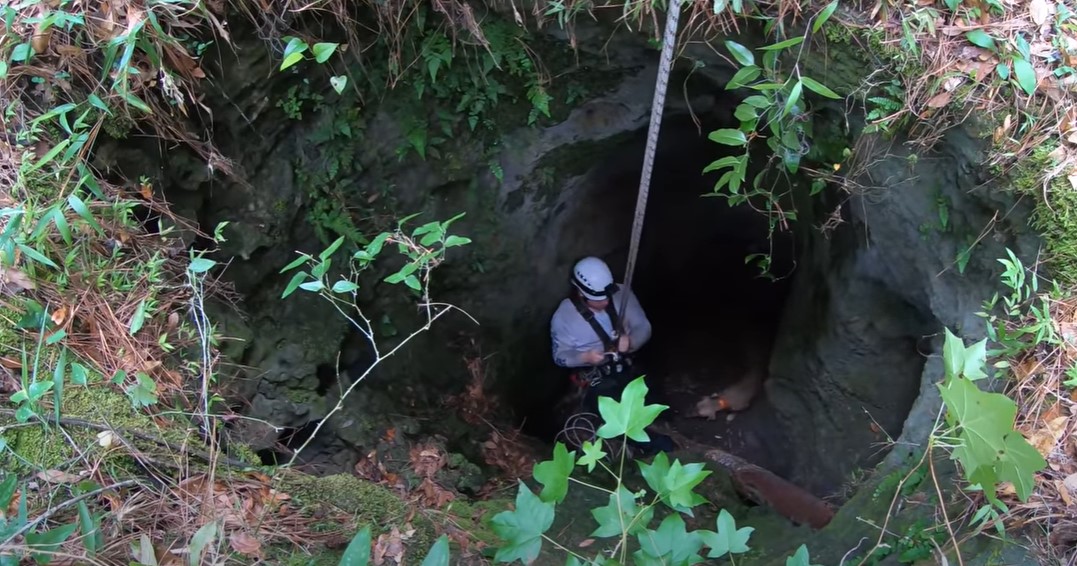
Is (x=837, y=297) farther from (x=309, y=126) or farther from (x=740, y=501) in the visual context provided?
(x=309, y=126)

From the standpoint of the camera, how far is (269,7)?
2.77 m

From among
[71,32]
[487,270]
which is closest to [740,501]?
[487,270]

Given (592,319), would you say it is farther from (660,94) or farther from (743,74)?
(743,74)

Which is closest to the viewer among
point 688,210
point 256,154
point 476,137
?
point 256,154

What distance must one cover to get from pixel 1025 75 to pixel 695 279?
3830 mm

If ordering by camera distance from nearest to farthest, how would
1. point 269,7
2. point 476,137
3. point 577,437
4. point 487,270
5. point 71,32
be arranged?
1. point 71,32
2. point 269,7
3. point 476,137
4. point 487,270
5. point 577,437

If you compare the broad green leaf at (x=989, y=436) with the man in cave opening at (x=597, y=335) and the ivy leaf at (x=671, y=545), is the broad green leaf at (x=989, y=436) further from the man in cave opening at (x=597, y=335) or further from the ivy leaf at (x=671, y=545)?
the man in cave opening at (x=597, y=335)

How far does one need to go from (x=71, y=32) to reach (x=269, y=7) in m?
0.72

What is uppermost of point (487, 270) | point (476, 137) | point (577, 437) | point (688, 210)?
point (476, 137)

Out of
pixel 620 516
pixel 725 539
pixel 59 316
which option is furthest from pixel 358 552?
pixel 59 316

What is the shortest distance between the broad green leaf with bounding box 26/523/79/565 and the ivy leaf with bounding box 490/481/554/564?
3.25ft

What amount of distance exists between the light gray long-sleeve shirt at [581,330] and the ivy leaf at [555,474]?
132 inches

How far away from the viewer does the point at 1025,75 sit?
8.30 ft

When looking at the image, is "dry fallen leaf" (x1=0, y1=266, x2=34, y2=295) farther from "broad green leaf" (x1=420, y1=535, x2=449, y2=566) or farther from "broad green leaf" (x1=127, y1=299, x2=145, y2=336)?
"broad green leaf" (x1=420, y1=535, x2=449, y2=566)
